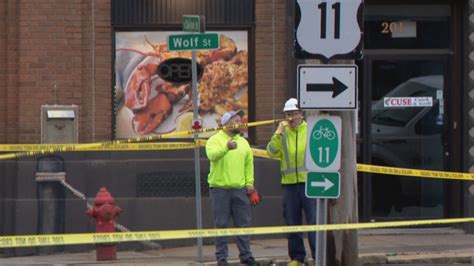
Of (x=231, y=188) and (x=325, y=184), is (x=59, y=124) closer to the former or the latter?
(x=231, y=188)

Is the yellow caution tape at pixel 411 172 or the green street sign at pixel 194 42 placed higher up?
the green street sign at pixel 194 42

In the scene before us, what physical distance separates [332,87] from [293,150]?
8.60ft

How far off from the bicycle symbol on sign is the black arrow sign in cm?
30

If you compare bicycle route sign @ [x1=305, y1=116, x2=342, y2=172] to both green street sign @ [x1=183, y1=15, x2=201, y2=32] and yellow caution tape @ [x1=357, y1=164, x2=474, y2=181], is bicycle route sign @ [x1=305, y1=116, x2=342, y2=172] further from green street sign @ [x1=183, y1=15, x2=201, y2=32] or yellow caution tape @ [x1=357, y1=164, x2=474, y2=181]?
yellow caution tape @ [x1=357, y1=164, x2=474, y2=181]

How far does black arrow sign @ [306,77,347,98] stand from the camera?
26.6 feet

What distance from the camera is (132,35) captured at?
43.0ft

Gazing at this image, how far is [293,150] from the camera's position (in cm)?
1067

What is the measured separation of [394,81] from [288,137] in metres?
3.60

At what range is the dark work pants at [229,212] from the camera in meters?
10.7

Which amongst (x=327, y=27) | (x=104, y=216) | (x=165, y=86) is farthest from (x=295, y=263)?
(x=165, y=86)

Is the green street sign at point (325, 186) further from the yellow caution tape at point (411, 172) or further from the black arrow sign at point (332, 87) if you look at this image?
the yellow caution tape at point (411, 172)

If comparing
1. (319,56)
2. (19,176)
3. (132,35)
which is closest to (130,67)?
(132,35)

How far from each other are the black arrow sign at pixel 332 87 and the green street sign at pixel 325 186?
70 cm

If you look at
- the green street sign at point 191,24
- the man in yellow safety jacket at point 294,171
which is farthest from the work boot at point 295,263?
the green street sign at point 191,24
